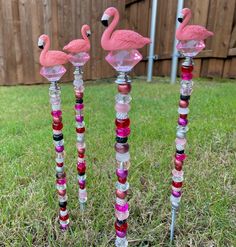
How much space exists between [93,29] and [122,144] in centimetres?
527

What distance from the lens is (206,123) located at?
2398 mm

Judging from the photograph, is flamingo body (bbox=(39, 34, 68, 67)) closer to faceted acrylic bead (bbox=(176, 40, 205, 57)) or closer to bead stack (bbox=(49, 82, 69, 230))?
bead stack (bbox=(49, 82, 69, 230))

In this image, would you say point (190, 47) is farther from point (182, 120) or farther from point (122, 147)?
point (122, 147)

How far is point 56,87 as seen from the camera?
3.36ft

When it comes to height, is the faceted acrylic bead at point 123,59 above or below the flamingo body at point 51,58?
above

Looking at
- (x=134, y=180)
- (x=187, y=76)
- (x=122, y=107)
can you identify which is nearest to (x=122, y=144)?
(x=122, y=107)

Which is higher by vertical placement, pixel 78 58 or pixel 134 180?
pixel 78 58

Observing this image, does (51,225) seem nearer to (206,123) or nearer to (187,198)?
(187,198)

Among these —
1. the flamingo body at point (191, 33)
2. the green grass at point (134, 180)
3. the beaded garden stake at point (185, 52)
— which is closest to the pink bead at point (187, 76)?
the beaded garden stake at point (185, 52)

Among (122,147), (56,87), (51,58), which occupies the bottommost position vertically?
(122,147)

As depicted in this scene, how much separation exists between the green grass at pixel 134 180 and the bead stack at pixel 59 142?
0.10 metres

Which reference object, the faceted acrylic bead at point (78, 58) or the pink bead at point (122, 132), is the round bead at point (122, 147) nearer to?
the pink bead at point (122, 132)

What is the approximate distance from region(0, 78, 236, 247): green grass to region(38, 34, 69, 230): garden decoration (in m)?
0.17

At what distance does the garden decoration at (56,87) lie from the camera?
957mm
